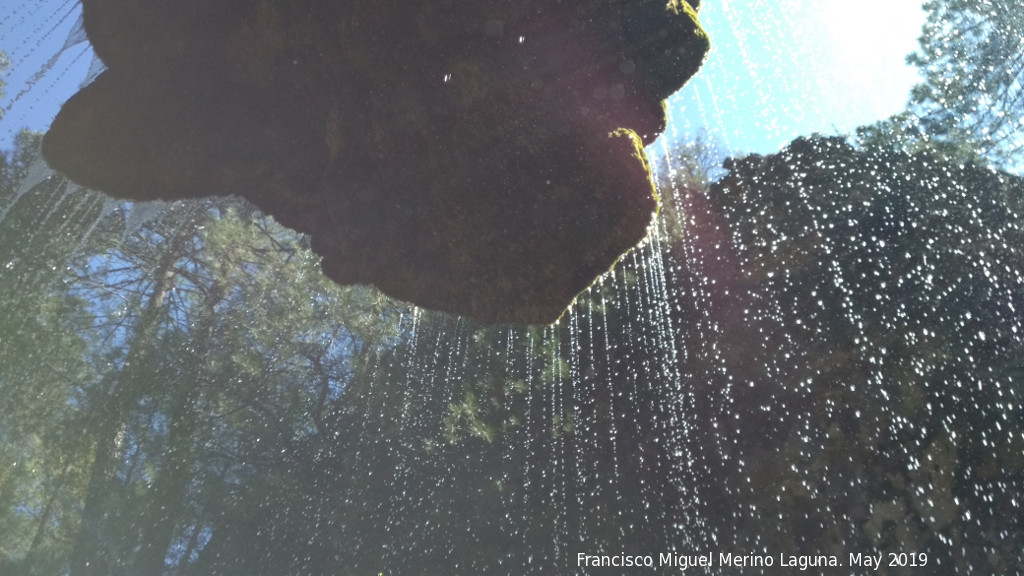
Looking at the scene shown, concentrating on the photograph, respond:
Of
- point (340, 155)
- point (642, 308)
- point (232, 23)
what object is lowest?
point (340, 155)

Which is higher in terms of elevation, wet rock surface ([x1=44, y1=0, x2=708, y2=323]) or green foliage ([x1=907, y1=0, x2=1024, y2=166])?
green foliage ([x1=907, y1=0, x2=1024, y2=166])

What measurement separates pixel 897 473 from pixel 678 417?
2400mm

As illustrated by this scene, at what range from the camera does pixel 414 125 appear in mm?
3842

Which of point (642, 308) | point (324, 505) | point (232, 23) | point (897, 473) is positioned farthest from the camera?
point (324, 505)

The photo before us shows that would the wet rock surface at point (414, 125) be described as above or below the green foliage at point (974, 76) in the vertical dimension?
below

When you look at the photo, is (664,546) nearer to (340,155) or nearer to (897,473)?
(897,473)

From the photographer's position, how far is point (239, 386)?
1276cm

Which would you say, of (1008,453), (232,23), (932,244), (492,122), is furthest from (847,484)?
(232,23)

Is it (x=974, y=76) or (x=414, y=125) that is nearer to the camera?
(x=414, y=125)

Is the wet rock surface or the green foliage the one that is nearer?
the wet rock surface

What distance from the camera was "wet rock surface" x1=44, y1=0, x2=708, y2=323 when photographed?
355cm

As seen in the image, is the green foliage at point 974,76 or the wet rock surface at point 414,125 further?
the green foliage at point 974,76

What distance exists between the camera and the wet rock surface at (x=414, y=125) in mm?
3553

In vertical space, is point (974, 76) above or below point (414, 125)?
above
